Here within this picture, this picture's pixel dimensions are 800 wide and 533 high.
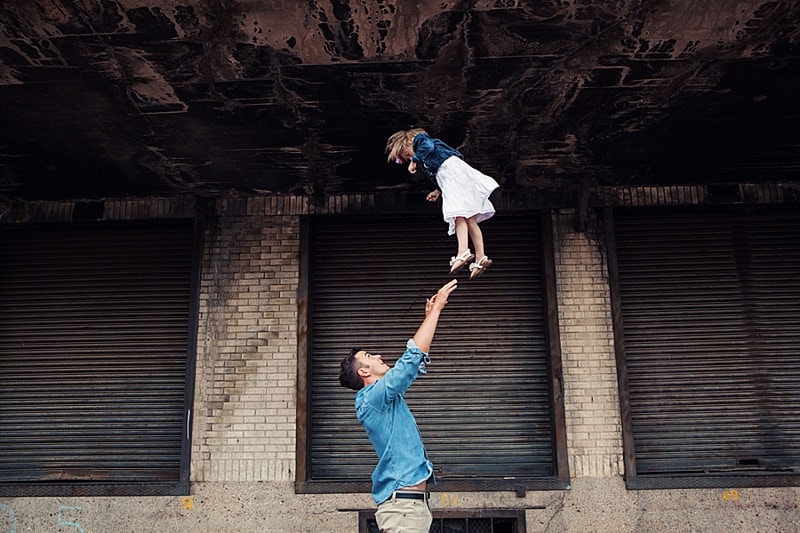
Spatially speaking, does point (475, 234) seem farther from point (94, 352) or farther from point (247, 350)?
point (94, 352)

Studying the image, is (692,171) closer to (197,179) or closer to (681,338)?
(681,338)

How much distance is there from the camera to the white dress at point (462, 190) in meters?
5.11

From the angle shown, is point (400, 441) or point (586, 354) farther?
point (586, 354)

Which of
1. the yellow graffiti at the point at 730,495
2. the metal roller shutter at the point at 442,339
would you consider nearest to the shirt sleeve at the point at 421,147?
the metal roller shutter at the point at 442,339

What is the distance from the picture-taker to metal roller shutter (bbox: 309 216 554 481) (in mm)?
7754

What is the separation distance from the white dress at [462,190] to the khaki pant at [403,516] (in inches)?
85.0

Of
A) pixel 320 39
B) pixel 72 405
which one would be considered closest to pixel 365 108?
pixel 320 39

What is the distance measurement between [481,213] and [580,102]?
1669 mm

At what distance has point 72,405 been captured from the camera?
8.05m

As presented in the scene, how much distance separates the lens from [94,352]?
820cm

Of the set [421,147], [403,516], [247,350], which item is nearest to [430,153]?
[421,147]

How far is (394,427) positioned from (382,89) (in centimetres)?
306

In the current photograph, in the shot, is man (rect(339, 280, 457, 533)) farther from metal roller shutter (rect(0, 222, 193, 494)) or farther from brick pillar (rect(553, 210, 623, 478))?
metal roller shutter (rect(0, 222, 193, 494))

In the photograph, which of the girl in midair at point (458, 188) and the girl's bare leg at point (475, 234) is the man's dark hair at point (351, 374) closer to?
the girl in midair at point (458, 188)
